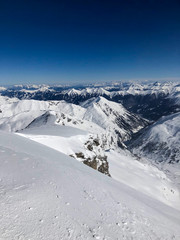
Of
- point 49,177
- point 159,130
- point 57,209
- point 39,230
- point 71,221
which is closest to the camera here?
point 39,230

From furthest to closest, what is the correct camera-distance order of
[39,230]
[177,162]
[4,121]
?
[4,121] → [177,162] → [39,230]

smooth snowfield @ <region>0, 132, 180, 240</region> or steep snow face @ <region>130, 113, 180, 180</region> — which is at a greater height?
smooth snowfield @ <region>0, 132, 180, 240</region>

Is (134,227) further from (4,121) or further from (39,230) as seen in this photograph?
(4,121)

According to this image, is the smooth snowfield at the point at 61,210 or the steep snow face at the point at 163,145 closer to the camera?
the smooth snowfield at the point at 61,210

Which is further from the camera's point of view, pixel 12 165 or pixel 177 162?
pixel 177 162

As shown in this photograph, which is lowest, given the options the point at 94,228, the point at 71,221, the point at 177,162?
the point at 177,162

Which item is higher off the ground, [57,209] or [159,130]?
[57,209]

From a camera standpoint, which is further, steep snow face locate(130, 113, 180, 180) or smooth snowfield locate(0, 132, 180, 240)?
steep snow face locate(130, 113, 180, 180)

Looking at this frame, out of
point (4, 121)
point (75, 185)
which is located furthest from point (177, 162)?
point (4, 121)

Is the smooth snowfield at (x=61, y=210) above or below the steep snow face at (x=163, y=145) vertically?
above
